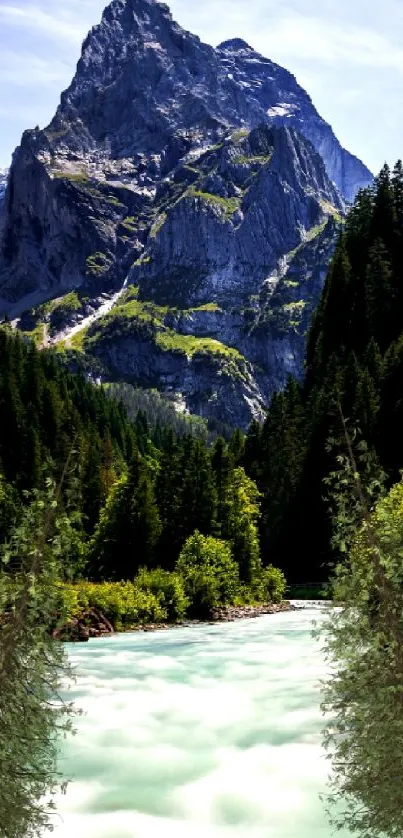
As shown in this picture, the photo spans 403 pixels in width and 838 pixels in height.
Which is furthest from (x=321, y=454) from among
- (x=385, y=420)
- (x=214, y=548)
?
(x=214, y=548)

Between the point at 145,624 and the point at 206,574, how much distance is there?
8.93 m

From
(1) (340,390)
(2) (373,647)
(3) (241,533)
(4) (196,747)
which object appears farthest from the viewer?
(1) (340,390)

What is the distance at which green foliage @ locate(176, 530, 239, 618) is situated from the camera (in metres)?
60.5

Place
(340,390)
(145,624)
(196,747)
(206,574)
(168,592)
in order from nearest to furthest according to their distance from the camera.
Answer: (196,747), (145,624), (168,592), (206,574), (340,390)

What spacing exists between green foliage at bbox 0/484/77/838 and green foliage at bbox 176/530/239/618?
50061mm

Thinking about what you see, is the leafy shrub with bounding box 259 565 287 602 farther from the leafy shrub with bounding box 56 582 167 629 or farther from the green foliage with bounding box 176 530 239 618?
the leafy shrub with bounding box 56 582 167 629

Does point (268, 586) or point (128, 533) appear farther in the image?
point (268, 586)

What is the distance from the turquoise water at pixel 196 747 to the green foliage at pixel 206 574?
19.7 metres

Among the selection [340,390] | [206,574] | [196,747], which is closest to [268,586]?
[206,574]

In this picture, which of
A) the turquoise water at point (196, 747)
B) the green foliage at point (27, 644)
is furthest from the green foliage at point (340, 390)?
the green foliage at point (27, 644)

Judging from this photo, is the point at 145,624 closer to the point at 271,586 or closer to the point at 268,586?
the point at 268,586

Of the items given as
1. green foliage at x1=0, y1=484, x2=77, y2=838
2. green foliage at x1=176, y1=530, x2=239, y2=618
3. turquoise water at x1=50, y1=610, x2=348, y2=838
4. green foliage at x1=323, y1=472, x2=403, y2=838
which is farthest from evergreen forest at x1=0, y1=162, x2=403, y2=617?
green foliage at x1=0, y1=484, x2=77, y2=838

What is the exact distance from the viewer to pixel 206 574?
6144 centimetres

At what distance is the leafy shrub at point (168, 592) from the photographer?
5700cm
